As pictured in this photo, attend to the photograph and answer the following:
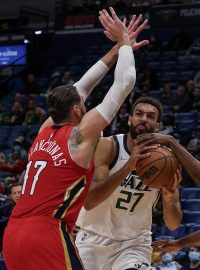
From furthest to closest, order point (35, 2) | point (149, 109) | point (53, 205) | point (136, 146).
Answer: point (35, 2) < point (149, 109) < point (136, 146) < point (53, 205)

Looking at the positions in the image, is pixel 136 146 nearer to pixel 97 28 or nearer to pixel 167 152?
pixel 167 152

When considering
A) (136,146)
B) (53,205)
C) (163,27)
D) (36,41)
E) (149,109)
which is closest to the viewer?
(53,205)

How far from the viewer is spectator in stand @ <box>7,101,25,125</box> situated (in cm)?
1518

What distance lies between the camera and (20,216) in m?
3.71

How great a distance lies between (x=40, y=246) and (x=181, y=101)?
9.50 meters

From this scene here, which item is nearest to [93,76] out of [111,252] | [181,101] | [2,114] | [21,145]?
[111,252]

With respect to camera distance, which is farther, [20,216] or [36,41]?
[36,41]

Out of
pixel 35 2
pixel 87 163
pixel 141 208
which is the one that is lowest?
pixel 141 208

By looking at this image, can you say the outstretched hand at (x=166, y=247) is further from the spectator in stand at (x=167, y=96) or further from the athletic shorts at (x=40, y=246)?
the spectator in stand at (x=167, y=96)

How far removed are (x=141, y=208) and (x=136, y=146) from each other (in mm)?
786

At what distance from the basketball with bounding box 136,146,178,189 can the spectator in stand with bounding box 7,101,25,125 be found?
11298 mm

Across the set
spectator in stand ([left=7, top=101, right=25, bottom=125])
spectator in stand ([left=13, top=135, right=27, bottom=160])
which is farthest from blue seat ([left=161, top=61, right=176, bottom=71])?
spectator in stand ([left=13, top=135, right=27, bottom=160])

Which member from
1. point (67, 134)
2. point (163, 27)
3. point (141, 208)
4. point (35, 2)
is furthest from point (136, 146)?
point (35, 2)

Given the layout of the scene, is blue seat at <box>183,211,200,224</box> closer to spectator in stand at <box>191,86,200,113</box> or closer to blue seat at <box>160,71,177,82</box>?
spectator in stand at <box>191,86,200,113</box>
